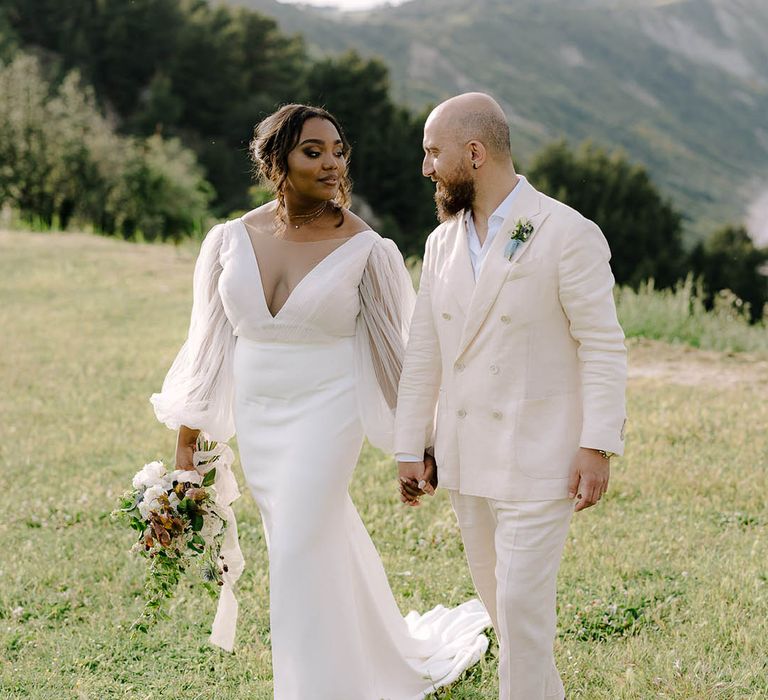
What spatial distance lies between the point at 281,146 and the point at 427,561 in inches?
110

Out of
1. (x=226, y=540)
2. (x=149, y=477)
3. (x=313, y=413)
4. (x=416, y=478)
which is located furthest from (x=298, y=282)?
(x=226, y=540)

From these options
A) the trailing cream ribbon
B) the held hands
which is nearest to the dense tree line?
the trailing cream ribbon

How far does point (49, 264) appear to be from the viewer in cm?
1866

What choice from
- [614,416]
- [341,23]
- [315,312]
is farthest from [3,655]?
[341,23]

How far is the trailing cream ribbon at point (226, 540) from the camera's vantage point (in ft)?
14.3

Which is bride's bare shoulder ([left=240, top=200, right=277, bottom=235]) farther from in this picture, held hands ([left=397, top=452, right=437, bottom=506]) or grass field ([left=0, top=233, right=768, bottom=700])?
grass field ([left=0, top=233, right=768, bottom=700])

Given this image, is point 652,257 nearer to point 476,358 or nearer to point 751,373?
point 751,373

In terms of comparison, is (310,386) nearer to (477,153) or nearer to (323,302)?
(323,302)

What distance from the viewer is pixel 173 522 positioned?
4.11 meters

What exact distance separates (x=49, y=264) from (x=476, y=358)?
16654 millimetres

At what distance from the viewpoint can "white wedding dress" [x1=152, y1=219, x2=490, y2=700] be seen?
3.82m

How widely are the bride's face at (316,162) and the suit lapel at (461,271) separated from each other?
69cm

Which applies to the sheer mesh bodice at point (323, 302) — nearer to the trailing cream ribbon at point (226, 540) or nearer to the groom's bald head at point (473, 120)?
the trailing cream ribbon at point (226, 540)

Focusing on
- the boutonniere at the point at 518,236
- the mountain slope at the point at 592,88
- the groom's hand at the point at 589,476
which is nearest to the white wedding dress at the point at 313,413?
the boutonniere at the point at 518,236
